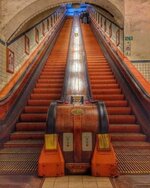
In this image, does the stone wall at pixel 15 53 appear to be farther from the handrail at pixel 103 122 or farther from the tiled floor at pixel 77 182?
the tiled floor at pixel 77 182

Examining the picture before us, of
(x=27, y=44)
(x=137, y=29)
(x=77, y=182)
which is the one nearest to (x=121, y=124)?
(x=77, y=182)

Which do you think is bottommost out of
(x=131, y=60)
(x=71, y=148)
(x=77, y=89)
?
(x=71, y=148)

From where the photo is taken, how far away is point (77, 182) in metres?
3.19

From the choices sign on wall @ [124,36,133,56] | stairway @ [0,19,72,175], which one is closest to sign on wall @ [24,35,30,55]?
stairway @ [0,19,72,175]

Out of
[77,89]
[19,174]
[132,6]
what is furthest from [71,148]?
[132,6]

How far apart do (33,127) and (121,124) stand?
1.88m

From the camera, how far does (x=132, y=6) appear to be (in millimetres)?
7137

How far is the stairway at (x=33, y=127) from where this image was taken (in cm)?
387

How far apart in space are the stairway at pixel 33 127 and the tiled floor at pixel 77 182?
1.58 ft

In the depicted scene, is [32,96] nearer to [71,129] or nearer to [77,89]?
[77,89]

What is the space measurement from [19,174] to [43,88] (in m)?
3.95

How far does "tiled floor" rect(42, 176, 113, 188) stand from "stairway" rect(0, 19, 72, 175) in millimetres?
481

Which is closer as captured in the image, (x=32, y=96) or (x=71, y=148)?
(x=71, y=148)

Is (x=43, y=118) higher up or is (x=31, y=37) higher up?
(x=31, y=37)
